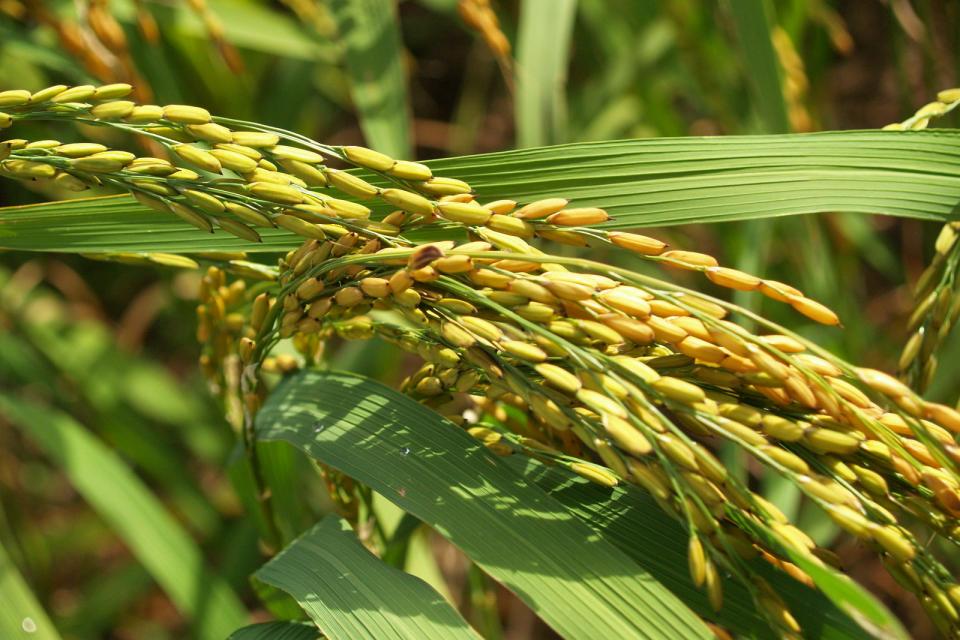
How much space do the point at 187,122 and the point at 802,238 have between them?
140cm

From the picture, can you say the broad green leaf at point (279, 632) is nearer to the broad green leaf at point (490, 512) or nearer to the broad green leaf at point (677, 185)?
the broad green leaf at point (490, 512)

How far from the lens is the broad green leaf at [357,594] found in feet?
2.72

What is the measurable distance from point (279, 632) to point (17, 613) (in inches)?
19.7

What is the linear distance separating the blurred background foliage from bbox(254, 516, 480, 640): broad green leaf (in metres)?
0.37

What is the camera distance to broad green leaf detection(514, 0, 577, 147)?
5.82ft

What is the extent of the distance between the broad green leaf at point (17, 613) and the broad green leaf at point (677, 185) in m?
0.53

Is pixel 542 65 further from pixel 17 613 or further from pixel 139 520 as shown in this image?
pixel 17 613

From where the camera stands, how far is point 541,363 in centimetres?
78

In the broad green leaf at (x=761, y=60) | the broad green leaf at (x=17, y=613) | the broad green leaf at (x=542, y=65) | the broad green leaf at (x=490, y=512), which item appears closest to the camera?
the broad green leaf at (x=490, y=512)

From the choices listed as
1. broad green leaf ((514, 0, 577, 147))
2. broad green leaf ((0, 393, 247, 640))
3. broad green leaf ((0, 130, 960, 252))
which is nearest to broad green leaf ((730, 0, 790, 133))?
broad green leaf ((514, 0, 577, 147))

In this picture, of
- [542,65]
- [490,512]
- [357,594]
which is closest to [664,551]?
[490,512]

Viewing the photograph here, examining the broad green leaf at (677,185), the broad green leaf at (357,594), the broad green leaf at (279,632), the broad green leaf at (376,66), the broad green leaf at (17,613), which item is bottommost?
the broad green leaf at (17,613)

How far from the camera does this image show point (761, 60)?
148 centimetres

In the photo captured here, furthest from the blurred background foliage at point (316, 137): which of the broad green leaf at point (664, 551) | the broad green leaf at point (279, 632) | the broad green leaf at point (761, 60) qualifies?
the broad green leaf at point (664, 551)
